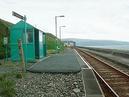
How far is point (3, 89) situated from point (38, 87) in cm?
309

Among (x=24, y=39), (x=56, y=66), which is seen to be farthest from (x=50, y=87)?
(x=24, y=39)

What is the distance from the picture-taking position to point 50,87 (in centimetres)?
1476

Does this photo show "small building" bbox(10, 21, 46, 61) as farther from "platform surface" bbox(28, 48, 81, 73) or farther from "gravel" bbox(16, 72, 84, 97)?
"gravel" bbox(16, 72, 84, 97)

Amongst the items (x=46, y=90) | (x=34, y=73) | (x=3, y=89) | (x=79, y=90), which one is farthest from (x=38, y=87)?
(x=34, y=73)

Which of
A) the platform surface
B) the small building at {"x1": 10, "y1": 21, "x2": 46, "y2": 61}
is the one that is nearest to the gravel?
the platform surface

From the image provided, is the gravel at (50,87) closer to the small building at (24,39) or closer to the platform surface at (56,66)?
the platform surface at (56,66)

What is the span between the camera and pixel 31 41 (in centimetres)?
2820

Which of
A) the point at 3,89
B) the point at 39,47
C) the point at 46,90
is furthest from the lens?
the point at 39,47

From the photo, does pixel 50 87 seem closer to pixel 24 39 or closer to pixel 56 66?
pixel 56 66

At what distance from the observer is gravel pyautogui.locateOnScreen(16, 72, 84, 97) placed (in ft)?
42.3

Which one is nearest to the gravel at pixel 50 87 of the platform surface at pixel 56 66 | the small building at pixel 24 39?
the platform surface at pixel 56 66

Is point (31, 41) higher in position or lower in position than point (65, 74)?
higher

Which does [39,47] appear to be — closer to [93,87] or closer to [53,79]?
[53,79]

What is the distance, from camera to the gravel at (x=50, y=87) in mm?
12898
